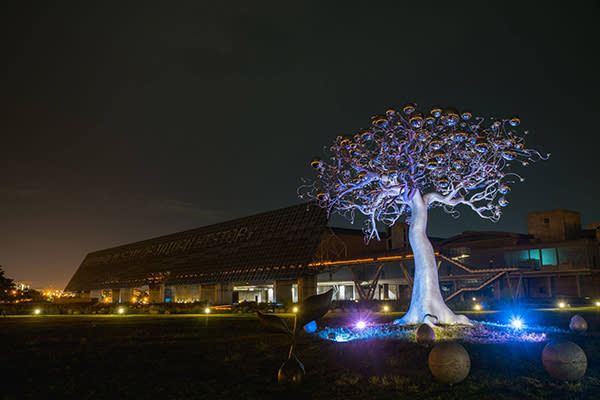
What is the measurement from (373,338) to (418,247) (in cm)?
594

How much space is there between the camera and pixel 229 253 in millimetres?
58000

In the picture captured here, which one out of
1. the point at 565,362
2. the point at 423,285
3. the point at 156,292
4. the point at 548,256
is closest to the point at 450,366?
the point at 565,362

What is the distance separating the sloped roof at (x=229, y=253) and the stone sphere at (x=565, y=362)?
3649 centimetres

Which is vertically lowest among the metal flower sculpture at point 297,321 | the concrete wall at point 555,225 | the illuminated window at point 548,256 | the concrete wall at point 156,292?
the concrete wall at point 156,292

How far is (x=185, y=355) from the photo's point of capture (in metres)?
12.3

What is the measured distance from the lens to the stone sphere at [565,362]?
855 centimetres

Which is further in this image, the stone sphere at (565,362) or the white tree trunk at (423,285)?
the white tree trunk at (423,285)

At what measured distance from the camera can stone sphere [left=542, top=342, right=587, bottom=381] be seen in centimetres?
855

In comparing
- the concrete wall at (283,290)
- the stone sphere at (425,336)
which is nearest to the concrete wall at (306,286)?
the concrete wall at (283,290)

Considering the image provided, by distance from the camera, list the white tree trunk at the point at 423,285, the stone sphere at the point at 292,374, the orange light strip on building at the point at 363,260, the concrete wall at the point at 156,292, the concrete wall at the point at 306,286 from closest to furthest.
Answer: the stone sphere at the point at 292,374 < the white tree trunk at the point at 423,285 < the orange light strip on building at the point at 363,260 < the concrete wall at the point at 306,286 < the concrete wall at the point at 156,292

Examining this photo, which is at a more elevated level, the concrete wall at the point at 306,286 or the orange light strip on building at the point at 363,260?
the orange light strip on building at the point at 363,260

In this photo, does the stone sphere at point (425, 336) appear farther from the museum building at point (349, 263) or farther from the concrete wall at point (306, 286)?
the concrete wall at point (306, 286)

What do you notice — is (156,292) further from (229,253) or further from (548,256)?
(548,256)

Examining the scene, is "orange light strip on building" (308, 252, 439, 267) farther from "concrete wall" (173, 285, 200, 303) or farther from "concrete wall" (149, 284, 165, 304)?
"concrete wall" (149, 284, 165, 304)
